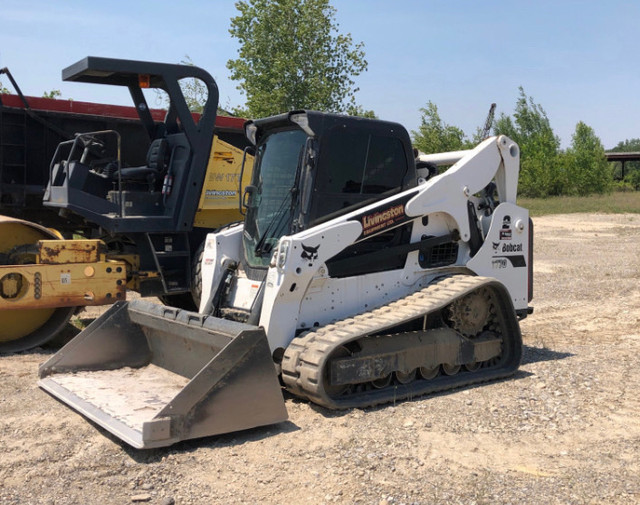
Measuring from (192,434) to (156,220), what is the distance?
13.6 feet

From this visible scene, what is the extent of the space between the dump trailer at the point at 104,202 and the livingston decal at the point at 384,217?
253cm

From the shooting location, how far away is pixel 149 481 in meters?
4.23

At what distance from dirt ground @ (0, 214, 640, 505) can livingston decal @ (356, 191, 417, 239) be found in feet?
Answer: 4.80

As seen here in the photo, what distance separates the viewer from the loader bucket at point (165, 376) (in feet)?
15.3

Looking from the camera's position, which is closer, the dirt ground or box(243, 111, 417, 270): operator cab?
the dirt ground

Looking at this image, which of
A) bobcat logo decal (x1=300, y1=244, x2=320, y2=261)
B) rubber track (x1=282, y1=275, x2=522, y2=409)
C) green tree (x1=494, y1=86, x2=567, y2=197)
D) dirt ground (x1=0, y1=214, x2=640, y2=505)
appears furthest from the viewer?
green tree (x1=494, y1=86, x2=567, y2=197)

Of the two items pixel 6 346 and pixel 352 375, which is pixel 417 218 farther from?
pixel 6 346

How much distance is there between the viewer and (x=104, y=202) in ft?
27.0

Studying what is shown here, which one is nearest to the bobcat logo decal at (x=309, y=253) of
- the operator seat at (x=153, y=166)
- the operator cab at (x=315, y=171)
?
the operator cab at (x=315, y=171)

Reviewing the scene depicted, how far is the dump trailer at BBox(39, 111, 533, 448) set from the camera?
539 cm

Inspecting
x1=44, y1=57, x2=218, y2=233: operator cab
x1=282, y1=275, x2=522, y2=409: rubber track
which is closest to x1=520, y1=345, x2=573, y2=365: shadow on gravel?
x1=282, y1=275, x2=522, y2=409: rubber track

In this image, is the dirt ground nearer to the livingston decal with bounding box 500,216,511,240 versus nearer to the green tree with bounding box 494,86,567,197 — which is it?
the livingston decal with bounding box 500,216,511,240

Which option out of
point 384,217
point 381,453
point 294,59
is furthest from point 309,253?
point 294,59

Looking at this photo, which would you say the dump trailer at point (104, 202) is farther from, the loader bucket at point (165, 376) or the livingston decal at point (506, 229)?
the livingston decal at point (506, 229)
